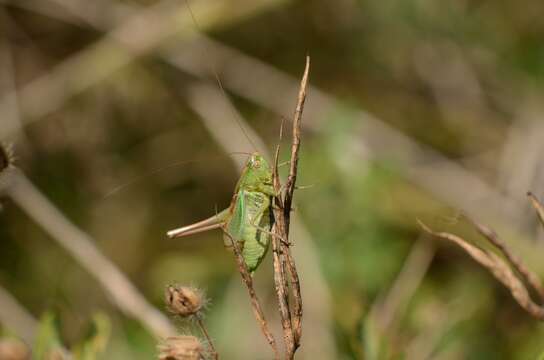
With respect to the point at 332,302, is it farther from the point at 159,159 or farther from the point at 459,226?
the point at 159,159

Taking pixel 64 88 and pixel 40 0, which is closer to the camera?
pixel 64 88

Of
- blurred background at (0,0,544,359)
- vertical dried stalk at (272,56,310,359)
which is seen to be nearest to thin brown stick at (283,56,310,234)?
A: vertical dried stalk at (272,56,310,359)

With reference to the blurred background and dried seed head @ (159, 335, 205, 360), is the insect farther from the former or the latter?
the blurred background

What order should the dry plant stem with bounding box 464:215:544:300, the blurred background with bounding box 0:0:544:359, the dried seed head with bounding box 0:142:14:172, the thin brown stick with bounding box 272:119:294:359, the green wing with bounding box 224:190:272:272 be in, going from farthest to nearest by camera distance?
the blurred background with bounding box 0:0:544:359, the green wing with bounding box 224:190:272:272, the dried seed head with bounding box 0:142:14:172, the thin brown stick with bounding box 272:119:294:359, the dry plant stem with bounding box 464:215:544:300

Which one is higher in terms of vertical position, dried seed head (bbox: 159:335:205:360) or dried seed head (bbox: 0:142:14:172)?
dried seed head (bbox: 0:142:14:172)

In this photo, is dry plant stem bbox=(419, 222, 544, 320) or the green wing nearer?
dry plant stem bbox=(419, 222, 544, 320)

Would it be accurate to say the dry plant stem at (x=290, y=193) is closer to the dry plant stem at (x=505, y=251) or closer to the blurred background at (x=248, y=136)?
the dry plant stem at (x=505, y=251)

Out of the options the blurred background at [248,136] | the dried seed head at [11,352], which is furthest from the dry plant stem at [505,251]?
the blurred background at [248,136]

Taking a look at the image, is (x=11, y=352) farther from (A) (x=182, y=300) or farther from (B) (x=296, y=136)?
(B) (x=296, y=136)

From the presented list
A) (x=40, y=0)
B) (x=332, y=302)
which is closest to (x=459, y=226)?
(x=332, y=302)
